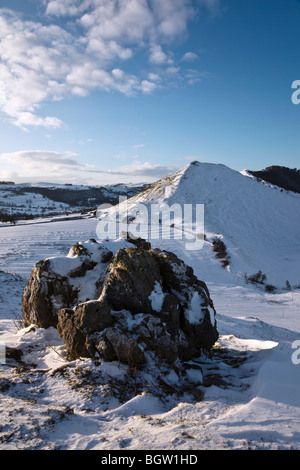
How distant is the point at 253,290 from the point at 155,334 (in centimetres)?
1165

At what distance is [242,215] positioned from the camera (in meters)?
27.0

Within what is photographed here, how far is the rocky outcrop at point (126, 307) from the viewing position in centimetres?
410

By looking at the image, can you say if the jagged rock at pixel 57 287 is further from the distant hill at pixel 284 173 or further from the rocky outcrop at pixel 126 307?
the distant hill at pixel 284 173

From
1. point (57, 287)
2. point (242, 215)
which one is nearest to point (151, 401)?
point (57, 287)

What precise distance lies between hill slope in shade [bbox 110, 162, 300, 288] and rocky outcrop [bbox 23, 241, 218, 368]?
12.2m

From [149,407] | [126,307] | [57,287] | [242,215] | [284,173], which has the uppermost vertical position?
[284,173]

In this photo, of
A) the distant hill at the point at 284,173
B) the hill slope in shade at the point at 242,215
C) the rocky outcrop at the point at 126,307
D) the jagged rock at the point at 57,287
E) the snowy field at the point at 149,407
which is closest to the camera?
the snowy field at the point at 149,407

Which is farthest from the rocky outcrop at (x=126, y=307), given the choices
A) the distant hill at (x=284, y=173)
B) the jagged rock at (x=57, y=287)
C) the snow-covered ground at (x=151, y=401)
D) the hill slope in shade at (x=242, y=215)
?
the distant hill at (x=284, y=173)

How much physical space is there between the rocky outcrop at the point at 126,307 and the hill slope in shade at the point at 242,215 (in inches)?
481

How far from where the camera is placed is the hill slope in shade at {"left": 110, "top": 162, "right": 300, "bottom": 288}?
18.5 m

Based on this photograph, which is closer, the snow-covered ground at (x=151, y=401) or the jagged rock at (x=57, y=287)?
the snow-covered ground at (x=151, y=401)

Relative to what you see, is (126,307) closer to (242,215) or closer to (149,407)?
(149,407)

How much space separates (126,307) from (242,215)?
25.0 metres

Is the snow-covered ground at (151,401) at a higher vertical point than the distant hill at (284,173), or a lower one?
lower
